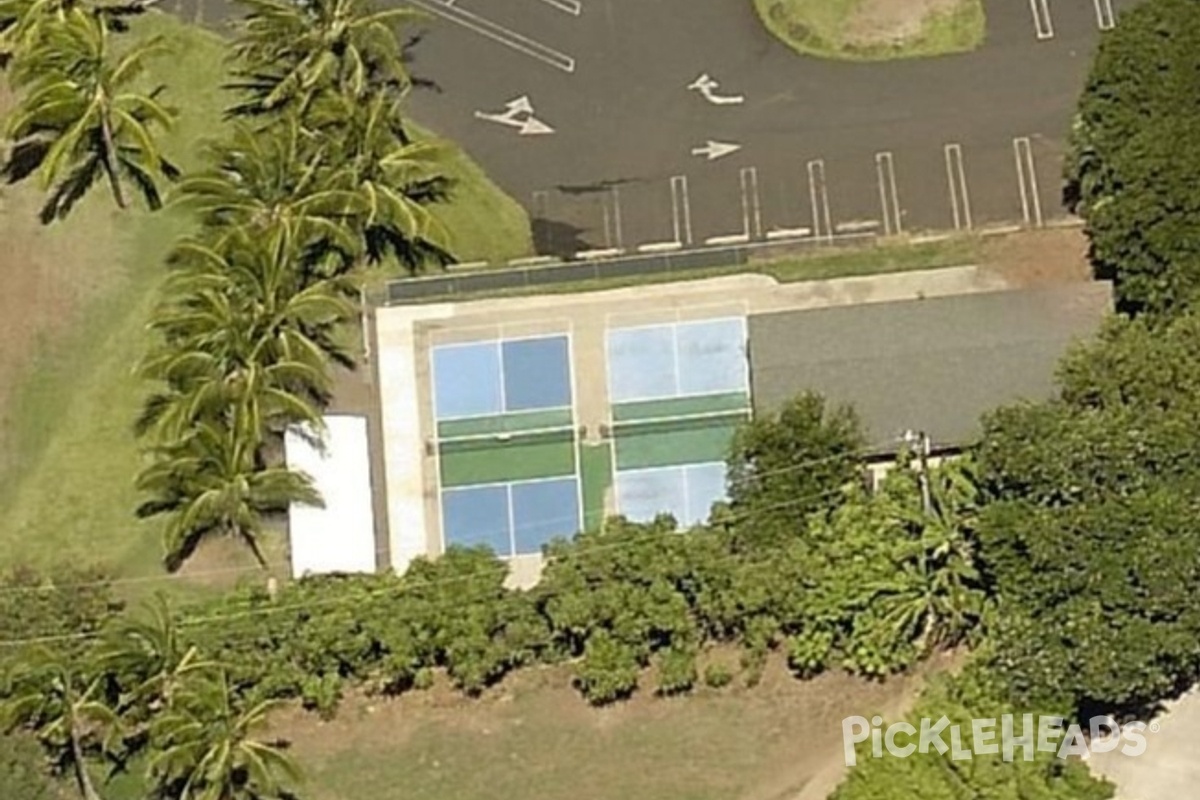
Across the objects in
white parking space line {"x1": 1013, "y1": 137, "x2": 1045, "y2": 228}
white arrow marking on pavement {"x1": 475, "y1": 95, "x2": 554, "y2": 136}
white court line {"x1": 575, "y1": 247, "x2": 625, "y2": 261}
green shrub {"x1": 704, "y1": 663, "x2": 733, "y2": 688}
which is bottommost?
green shrub {"x1": 704, "y1": 663, "x2": 733, "y2": 688}

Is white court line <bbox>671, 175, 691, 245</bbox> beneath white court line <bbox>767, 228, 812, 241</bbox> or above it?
above

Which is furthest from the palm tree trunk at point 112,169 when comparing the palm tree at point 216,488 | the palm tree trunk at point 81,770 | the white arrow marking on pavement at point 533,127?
the palm tree trunk at point 81,770

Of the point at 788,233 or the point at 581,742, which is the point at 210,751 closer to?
the point at 581,742

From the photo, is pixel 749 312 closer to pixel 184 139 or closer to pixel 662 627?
pixel 662 627

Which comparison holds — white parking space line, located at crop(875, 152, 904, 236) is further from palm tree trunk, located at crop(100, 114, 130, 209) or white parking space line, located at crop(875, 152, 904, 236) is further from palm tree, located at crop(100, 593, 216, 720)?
palm tree, located at crop(100, 593, 216, 720)

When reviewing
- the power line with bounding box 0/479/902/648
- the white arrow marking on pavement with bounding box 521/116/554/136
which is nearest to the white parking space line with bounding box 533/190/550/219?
the white arrow marking on pavement with bounding box 521/116/554/136

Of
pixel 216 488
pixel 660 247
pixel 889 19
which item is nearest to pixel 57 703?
pixel 216 488

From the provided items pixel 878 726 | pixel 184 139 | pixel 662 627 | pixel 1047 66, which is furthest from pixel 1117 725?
pixel 184 139
